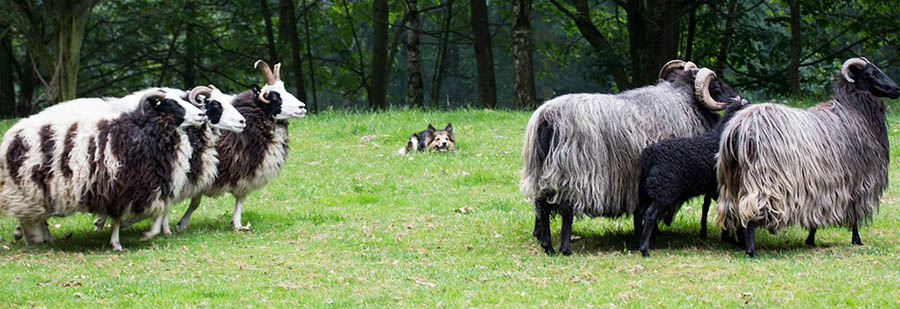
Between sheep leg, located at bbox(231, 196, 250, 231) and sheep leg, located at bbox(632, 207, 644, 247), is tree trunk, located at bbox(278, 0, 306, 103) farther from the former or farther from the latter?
sheep leg, located at bbox(632, 207, 644, 247)

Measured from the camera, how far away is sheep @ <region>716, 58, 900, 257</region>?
7652 mm

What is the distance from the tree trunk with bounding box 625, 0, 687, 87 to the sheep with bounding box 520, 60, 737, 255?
11298 mm

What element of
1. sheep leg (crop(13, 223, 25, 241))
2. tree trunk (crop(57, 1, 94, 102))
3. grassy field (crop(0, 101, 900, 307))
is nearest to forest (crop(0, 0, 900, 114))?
tree trunk (crop(57, 1, 94, 102))

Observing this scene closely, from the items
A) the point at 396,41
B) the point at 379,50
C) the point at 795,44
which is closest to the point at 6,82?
the point at 379,50

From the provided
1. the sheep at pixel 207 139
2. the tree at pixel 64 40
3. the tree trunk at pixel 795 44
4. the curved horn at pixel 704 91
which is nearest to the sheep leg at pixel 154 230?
the sheep at pixel 207 139

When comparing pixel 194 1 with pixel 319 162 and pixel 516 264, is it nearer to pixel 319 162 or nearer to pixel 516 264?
pixel 319 162

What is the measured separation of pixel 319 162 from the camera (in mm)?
14586

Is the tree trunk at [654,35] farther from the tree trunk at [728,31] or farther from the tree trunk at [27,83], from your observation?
the tree trunk at [27,83]

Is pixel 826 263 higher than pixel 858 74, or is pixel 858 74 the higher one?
pixel 858 74

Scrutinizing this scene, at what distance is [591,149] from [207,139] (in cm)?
426

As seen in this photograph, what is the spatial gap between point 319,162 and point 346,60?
18.2 m

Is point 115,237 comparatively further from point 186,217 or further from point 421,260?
point 421,260

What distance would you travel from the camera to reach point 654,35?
68.1ft

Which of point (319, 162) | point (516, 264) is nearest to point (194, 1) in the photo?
point (319, 162)
